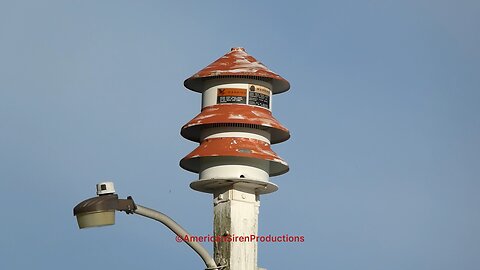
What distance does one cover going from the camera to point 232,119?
21.4 metres

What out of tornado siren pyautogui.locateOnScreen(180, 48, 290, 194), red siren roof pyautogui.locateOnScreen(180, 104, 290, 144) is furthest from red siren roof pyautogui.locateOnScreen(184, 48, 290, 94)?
red siren roof pyautogui.locateOnScreen(180, 104, 290, 144)

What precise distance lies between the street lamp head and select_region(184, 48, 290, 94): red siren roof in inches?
179

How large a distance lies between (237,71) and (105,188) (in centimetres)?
456

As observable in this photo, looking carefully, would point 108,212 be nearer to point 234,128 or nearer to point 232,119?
point 232,119

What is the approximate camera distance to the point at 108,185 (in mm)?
18562

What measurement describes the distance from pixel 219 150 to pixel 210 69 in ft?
6.01

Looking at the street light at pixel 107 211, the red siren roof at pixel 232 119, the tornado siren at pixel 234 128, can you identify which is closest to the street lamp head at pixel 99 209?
the street light at pixel 107 211

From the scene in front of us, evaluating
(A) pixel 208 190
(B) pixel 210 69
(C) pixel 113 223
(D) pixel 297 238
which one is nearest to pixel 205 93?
(B) pixel 210 69

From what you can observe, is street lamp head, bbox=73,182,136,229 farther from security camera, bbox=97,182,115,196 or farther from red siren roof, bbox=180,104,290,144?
red siren roof, bbox=180,104,290,144

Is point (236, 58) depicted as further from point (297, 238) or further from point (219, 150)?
point (297, 238)

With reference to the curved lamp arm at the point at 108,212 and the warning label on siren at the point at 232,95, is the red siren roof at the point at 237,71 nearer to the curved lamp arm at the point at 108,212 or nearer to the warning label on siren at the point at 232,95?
the warning label on siren at the point at 232,95

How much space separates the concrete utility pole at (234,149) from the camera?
21.2 meters

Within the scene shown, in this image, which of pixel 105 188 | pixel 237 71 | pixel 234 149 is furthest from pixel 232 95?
pixel 105 188

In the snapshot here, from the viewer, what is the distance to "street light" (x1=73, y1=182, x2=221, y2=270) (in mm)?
17953
